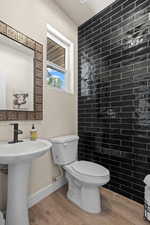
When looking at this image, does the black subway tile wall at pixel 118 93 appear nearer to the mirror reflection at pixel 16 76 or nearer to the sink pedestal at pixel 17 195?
the mirror reflection at pixel 16 76

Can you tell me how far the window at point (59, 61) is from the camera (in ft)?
6.35

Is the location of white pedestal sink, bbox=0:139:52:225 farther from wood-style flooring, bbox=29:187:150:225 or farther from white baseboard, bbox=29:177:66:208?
white baseboard, bbox=29:177:66:208

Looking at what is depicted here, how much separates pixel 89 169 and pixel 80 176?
179 millimetres

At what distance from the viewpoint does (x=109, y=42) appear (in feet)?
6.17

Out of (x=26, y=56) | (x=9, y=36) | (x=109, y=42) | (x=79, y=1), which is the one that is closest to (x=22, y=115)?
(x=26, y=56)

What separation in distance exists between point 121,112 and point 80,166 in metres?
0.87

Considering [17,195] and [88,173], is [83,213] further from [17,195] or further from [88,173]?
[17,195]

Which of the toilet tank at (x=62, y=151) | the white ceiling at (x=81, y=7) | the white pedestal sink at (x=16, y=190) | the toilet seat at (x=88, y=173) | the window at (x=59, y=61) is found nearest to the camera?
the white pedestal sink at (x=16, y=190)

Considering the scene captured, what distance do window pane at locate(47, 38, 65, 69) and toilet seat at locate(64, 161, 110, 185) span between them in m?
1.51

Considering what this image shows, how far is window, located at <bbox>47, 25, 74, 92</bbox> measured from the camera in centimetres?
194

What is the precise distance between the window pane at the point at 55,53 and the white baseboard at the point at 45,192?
1.75 metres

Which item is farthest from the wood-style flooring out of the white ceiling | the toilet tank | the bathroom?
the white ceiling

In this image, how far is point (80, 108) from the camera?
2270 millimetres

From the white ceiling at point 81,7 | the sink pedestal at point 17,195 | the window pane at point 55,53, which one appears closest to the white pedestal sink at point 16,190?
the sink pedestal at point 17,195
